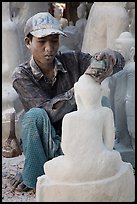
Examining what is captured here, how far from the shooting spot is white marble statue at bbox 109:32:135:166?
3154 mm

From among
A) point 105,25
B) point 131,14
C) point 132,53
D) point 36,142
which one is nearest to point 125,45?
point 132,53

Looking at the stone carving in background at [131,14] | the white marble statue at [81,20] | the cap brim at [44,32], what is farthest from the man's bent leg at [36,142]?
the white marble statue at [81,20]

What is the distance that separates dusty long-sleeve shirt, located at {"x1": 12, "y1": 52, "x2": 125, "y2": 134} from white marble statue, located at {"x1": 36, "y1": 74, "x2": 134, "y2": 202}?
0.49 meters

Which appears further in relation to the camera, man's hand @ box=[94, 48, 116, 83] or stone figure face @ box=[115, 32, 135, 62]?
stone figure face @ box=[115, 32, 135, 62]

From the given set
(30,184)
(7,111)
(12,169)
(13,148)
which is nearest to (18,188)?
(30,184)

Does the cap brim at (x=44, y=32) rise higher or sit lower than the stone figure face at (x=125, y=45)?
higher

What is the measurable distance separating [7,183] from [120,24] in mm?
1436

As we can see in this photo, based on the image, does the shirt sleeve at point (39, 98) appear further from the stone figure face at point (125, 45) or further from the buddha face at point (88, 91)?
the stone figure face at point (125, 45)

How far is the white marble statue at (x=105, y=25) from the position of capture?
361cm

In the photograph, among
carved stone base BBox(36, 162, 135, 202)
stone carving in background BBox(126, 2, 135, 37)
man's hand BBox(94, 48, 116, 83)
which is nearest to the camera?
carved stone base BBox(36, 162, 135, 202)

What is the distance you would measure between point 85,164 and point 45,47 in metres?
0.85

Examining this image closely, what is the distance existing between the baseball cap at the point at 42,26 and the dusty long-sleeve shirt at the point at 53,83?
0.67 feet

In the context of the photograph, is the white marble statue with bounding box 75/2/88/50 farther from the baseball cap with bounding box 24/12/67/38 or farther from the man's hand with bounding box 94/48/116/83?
the man's hand with bounding box 94/48/116/83

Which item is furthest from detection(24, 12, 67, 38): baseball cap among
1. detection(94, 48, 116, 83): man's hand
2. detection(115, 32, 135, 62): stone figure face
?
detection(115, 32, 135, 62): stone figure face
